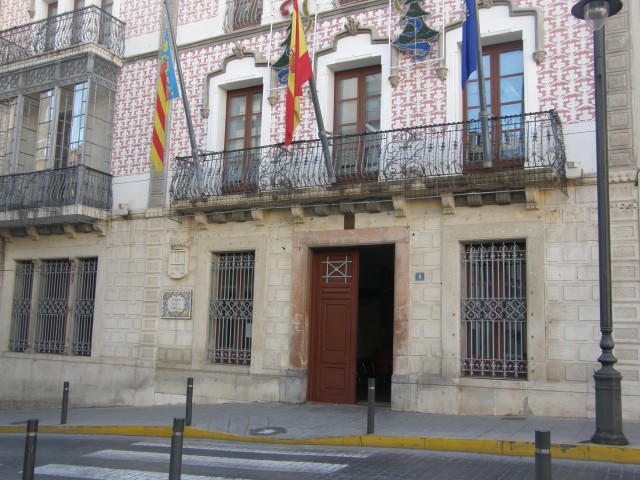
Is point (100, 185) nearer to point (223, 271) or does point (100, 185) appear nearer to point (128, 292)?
point (128, 292)

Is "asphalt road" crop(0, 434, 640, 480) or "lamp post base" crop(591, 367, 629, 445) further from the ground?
"lamp post base" crop(591, 367, 629, 445)

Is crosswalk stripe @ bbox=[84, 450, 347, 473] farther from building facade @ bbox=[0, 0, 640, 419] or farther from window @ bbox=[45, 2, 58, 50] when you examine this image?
window @ bbox=[45, 2, 58, 50]

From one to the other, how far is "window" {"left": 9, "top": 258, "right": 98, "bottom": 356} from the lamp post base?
11.2 meters

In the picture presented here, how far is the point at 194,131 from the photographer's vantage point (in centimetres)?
1488

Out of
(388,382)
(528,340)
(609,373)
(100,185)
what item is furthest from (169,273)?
(609,373)

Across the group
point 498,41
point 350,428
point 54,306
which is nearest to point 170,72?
point 54,306

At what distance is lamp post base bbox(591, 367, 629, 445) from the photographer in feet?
26.6

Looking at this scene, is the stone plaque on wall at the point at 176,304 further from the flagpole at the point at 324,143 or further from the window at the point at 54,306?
the flagpole at the point at 324,143

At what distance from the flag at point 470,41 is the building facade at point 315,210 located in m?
0.95

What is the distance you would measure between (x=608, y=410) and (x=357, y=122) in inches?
285

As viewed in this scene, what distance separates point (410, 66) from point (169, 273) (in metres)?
6.46

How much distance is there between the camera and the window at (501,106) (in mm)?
11445

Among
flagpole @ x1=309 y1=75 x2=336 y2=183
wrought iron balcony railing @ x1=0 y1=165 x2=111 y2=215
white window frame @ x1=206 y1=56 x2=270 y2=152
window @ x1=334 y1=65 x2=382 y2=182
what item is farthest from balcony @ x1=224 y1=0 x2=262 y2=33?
wrought iron balcony railing @ x1=0 y1=165 x2=111 y2=215

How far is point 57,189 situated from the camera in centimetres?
1525
